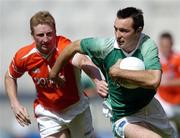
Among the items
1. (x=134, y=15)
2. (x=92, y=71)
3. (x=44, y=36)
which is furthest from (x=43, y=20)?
(x=134, y=15)

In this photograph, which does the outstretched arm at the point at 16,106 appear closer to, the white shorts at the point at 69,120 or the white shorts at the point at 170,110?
the white shorts at the point at 69,120

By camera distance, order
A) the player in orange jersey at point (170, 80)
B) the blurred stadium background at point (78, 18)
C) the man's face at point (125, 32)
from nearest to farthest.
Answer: the man's face at point (125, 32) → the player in orange jersey at point (170, 80) → the blurred stadium background at point (78, 18)

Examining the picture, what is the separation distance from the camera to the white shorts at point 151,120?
28.5ft

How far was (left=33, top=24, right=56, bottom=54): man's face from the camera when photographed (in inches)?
359

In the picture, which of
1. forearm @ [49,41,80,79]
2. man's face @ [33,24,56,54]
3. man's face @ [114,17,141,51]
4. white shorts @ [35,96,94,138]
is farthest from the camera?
white shorts @ [35,96,94,138]

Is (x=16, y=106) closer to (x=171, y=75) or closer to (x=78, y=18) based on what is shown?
(x=171, y=75)

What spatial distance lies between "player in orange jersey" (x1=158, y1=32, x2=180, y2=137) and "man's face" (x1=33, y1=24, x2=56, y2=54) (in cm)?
563

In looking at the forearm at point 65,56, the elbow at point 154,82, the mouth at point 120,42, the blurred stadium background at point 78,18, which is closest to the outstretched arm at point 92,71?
the forearm at point 65,56

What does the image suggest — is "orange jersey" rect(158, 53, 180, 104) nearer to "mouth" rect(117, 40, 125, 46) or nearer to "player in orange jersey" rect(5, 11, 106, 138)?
"player in orange jersey" rect(5, 11, 106, 138)

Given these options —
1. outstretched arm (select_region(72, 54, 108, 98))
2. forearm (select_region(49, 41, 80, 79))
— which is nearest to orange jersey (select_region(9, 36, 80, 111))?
outstretched arm (select_region(72, 54, 108, 98))

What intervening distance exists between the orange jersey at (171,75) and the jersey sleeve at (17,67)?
555cm

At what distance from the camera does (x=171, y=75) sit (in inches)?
583

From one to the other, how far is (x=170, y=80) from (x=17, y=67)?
18.4 feet

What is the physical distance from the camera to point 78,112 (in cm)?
969
